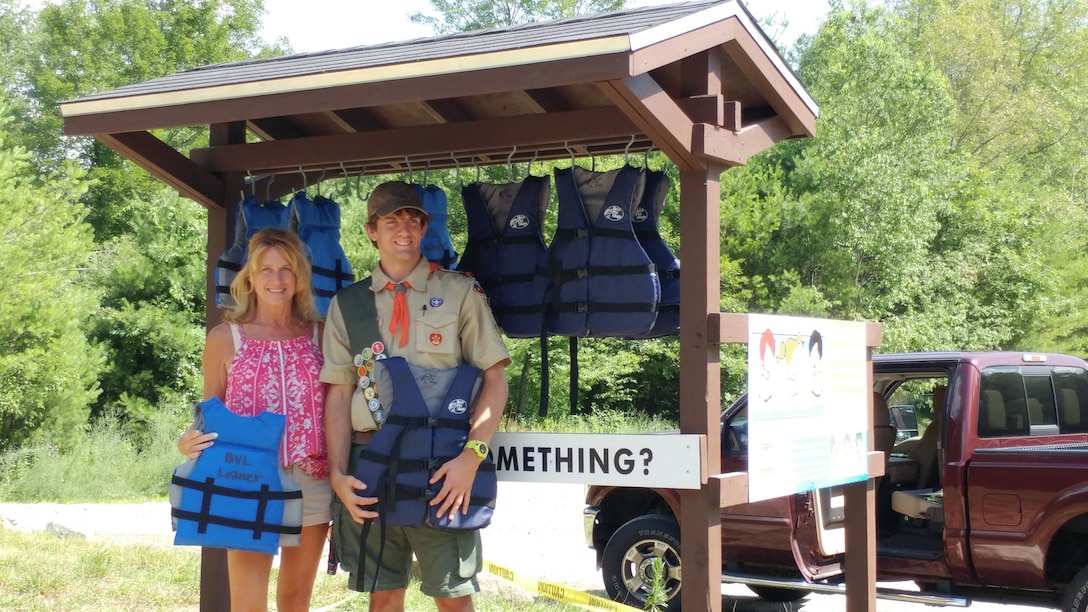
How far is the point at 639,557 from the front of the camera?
23.6 feet

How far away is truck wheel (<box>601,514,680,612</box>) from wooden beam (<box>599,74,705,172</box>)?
11.5ft

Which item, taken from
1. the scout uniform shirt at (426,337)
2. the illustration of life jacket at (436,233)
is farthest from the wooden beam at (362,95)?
the illustration of life jacket at (436,233)

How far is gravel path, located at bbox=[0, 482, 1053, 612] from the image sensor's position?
8.20 meters

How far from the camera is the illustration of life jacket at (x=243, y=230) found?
17.3ft

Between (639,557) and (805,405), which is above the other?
(805,405)

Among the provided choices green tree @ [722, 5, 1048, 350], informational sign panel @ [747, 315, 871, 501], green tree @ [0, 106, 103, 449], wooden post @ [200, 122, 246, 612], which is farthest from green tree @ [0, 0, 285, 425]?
informational sign panel @ [747, 315, 871, 501]

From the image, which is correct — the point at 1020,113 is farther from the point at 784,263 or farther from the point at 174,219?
the point at 174,219

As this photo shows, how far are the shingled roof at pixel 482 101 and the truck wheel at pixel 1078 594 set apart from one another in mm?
3003

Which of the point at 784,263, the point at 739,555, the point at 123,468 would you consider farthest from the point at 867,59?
the point at 739,555

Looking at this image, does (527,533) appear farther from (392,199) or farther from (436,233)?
(392,199)

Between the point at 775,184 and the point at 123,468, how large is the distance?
17.5 metres

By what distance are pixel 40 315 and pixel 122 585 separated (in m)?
11.6

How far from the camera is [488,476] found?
3.96 m

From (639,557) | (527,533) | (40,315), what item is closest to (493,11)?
(40,315)
